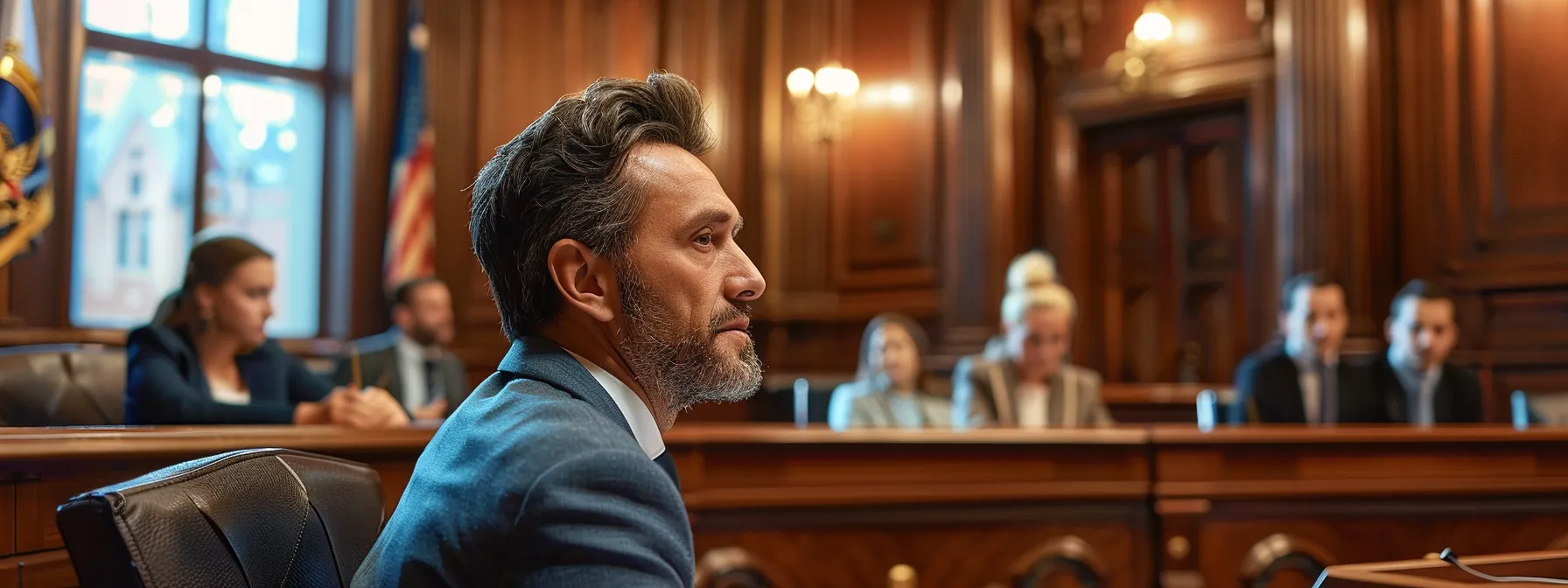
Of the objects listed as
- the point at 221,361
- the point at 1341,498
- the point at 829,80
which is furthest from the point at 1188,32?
the point at 221,361

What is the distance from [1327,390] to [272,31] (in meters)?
5.23

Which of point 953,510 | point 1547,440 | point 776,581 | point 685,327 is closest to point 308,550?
point 685,327

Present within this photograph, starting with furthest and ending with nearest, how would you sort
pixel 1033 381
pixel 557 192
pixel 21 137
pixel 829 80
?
pixel 829 80 < pixel 1033 381 < pixel 21 137 < pixel 557 192

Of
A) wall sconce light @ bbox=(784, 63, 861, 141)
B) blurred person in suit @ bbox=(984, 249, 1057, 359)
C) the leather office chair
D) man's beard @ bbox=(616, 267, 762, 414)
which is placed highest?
wall sconce light @ bbox=(784, 63, 861, 141)

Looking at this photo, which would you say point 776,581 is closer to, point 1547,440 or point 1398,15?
point 1547,440

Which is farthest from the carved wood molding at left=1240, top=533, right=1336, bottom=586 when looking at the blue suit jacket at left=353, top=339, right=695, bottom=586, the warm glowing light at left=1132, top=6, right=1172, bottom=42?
the warm glowing light at left=1132, top=6, right=1172, bottom=42

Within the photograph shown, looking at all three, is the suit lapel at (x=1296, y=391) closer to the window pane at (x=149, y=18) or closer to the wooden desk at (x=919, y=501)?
the wooden desk at (x=919, y=501)

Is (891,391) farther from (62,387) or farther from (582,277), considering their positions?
(582,277)

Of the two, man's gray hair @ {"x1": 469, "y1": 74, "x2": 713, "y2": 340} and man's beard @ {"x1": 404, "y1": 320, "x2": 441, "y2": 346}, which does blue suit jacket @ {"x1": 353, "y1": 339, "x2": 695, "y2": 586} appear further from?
man's beard @ {"x1": 404, "y1": 320, "x2": 441, "y2": 346}

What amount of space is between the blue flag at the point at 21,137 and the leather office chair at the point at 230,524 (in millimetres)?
3942

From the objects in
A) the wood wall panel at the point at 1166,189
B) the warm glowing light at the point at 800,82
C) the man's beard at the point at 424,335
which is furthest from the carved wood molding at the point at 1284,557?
the warm glowing light at the point at 800,82

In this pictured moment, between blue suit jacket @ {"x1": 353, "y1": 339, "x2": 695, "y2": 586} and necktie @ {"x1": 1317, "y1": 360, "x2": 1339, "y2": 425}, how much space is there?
4.41 meters

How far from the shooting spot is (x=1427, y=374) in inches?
192

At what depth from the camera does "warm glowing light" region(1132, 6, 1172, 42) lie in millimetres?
6395
